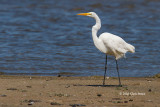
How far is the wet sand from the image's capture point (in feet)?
26.3

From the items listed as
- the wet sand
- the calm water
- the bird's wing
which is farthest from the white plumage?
the calm water

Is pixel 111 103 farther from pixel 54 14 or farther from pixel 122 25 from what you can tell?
pixel 54 14

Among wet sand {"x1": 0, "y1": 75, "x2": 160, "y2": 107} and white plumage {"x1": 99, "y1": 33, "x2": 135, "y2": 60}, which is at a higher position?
white plumage {"x1": 99, "y1": 33, "x2": 135, "y2": 60}

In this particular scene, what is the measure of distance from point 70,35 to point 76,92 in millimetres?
9752

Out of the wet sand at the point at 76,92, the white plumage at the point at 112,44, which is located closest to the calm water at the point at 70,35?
the wet sand at the point at 76,92

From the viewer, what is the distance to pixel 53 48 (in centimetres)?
1586

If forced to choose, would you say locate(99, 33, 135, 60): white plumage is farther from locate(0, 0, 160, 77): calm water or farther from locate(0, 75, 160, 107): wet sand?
locate(0, 0, 160, 77): calm water

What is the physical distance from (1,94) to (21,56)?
224 inches

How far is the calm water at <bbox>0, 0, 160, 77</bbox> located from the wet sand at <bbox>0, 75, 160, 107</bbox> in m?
1.25

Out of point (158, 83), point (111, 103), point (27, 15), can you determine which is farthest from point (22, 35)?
point (111, 103)

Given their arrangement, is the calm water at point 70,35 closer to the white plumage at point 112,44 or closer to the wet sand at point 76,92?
the wet sand at point 76,92

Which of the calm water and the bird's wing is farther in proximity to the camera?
the calm water

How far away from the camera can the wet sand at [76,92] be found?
26.3 feet

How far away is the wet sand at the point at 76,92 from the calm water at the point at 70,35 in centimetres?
125
